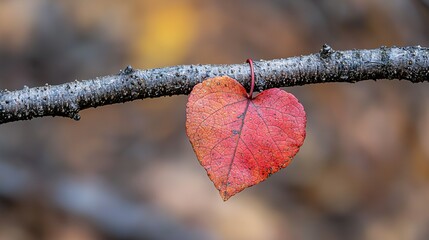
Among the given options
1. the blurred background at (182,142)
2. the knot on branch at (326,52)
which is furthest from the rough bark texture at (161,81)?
the blurred background at (182,142)

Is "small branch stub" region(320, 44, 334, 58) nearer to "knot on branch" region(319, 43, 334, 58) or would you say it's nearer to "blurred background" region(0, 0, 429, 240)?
"knot on branch" region(319, 43, 334, 58)

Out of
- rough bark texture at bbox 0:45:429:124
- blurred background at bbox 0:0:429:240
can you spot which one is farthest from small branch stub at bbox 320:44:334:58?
blurred background at bbox 0:0:429:240

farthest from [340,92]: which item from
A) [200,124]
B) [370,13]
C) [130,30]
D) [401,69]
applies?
[200,124]

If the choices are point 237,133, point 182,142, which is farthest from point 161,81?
point 182,142

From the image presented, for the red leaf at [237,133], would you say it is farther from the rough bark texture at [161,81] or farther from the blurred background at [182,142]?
the blurred background at [182,142]

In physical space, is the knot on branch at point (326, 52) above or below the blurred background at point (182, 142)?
below

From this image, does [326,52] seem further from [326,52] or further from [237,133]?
[237,133]
